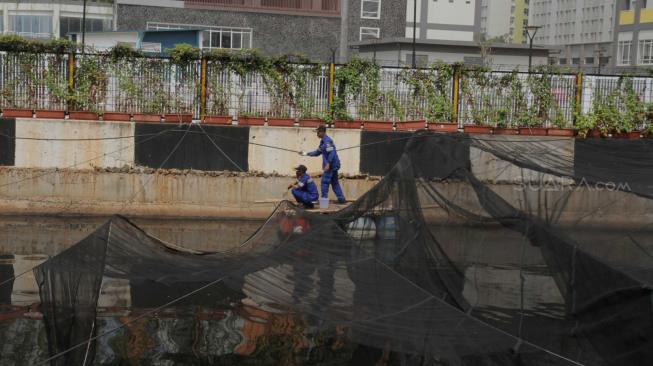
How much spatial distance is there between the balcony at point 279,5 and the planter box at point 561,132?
1102 inches

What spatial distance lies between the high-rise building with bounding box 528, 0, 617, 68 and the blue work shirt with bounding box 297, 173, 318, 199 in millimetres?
54949

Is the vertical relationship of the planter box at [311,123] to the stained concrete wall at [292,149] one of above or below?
above

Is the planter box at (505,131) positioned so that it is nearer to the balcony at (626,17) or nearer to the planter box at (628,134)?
the planter box at (628,134)

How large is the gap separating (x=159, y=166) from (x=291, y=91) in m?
3.66

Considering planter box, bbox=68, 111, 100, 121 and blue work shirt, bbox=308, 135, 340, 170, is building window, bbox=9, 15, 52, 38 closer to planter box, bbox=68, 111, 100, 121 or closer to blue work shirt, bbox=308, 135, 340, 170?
planter box, bbox=68, 111, 100, 121

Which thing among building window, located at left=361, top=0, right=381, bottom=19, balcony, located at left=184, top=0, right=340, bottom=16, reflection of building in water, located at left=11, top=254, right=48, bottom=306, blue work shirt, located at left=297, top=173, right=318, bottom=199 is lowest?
reflection of building in water, located at left=11, top=254, right=48, bottom=306

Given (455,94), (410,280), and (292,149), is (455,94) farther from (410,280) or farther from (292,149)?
(410,280)

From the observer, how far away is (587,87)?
71.9ft

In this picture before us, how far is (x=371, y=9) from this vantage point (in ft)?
180

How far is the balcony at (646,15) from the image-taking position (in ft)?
193

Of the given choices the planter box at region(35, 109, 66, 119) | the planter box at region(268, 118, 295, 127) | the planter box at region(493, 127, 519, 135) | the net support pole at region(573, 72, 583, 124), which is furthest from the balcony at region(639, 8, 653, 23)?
the planter box at region(35, 109, 66, 119)

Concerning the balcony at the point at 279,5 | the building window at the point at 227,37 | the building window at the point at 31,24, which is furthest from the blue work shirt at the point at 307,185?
the building window at the point at 31,24

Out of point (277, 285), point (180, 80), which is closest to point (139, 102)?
point (180, 80)

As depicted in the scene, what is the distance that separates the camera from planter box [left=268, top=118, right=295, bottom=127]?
67.0 feet
